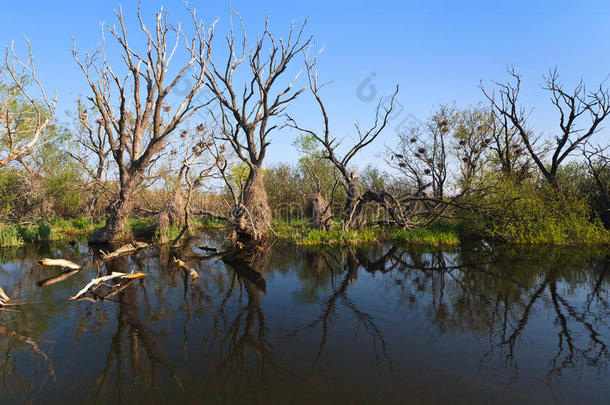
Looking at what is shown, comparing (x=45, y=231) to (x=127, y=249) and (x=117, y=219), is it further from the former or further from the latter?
(x=127, y=249)

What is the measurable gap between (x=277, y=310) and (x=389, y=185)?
75.9ft

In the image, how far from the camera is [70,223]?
19.1 metres

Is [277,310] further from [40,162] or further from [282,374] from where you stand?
[40,162]

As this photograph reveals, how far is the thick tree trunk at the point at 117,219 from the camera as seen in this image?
15.2 metres

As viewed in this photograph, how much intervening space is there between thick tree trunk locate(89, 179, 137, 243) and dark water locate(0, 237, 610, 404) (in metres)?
5.56

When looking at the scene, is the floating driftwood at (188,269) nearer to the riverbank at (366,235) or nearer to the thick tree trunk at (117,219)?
the riverbank at (366,235)

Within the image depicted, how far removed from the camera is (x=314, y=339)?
529 cm

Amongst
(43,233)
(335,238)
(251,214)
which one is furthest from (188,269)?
(43,233)

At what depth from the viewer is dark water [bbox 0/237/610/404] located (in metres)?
3.88

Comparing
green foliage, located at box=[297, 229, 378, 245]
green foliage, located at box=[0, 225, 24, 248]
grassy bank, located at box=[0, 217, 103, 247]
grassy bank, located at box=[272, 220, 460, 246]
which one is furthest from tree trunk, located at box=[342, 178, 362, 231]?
green foliage, located at box=[0, 225, 24, 248]

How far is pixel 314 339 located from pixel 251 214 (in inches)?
387

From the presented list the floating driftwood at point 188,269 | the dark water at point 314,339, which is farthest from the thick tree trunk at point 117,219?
the floating driftwood at point 188,269

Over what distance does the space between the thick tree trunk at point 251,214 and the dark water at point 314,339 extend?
533 centimetres

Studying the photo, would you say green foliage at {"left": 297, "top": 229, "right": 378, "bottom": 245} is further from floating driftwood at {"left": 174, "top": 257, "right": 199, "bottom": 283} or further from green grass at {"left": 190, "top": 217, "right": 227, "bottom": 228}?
green grass at {"left": 190, "top": 217, "right": 227, "bottom": 228}
